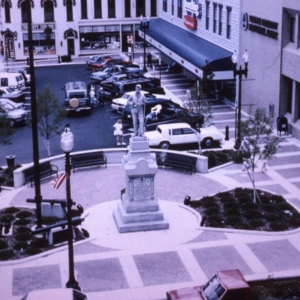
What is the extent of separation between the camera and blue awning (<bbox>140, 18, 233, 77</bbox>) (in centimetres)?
4459

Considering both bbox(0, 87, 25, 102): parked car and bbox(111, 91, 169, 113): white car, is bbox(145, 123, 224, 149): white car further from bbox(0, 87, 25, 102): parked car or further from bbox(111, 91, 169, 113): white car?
bbox(0, 87, 25, 102): parked car

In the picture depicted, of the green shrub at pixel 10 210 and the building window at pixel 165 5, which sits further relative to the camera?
the building window at pixel 165 5

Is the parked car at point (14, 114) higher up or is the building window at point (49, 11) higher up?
the building window at point (49, 11)

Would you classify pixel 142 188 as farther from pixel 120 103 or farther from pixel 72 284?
pixel 120 103

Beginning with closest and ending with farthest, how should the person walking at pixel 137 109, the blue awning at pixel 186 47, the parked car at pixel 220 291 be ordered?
the parked car at pixel 220 291, the person walking at pixel 137 109, the blue awning at pixel 186 47

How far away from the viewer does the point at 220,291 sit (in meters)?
16.8

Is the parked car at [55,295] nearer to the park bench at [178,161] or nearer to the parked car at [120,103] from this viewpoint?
the park bench at [178,161]

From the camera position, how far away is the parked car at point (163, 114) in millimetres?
35969

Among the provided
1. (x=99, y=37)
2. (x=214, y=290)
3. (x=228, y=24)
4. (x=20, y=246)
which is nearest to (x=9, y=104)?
(x=228, y=24)

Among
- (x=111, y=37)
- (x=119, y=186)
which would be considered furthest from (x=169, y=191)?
(x=111, y=37)

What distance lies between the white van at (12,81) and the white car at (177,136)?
58.8 ft

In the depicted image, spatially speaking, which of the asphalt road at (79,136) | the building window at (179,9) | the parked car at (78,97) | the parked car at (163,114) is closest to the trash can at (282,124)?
the parked car at (163,114)

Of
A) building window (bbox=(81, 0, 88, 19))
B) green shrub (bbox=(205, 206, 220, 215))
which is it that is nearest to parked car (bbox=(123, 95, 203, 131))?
green shrub (bbox=(205, 206, 220, 215))

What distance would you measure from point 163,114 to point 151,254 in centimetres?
1998
